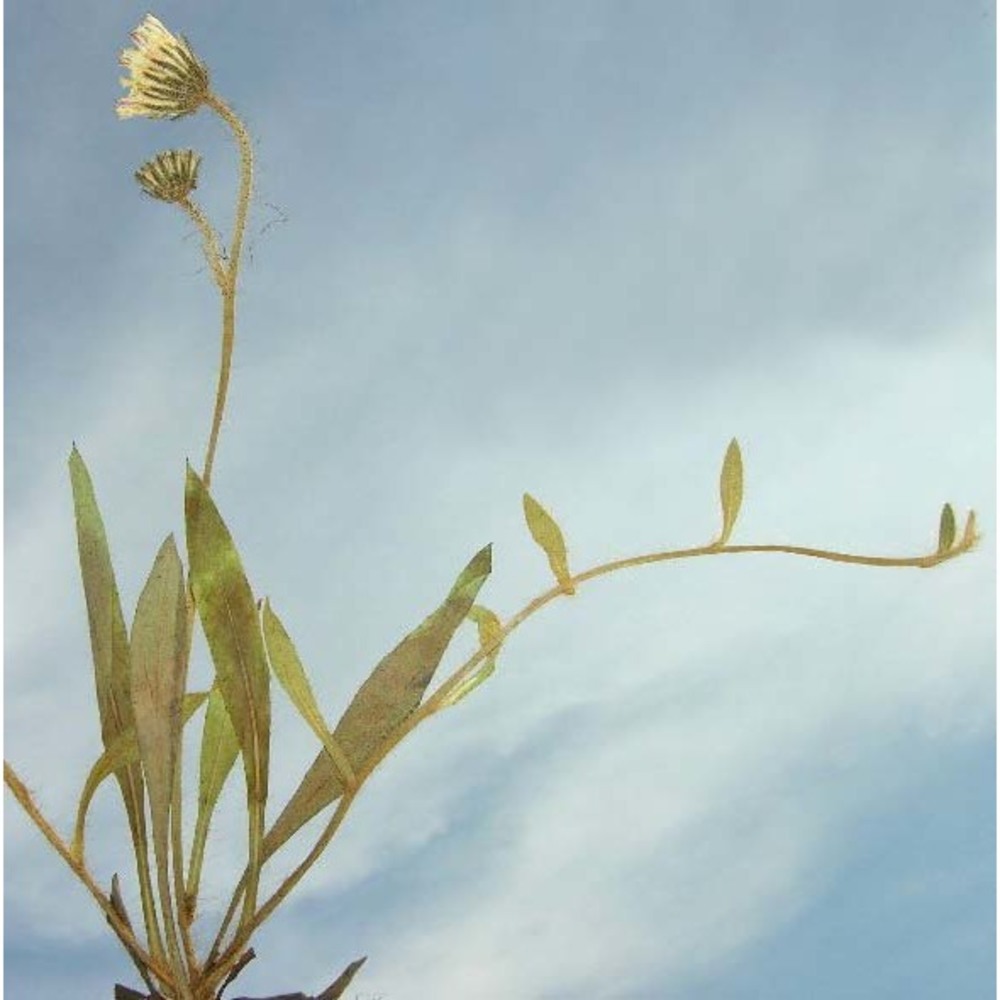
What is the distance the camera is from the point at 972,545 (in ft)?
2.28

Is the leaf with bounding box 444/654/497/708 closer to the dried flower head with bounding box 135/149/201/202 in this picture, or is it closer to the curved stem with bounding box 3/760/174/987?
the curved stem with bounding box 3/760/174/987

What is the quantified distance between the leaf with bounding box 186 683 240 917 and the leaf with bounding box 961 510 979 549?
1.32 ft

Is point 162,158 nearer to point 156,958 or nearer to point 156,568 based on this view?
point 156,568

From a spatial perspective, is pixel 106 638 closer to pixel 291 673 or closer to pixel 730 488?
pixel 291 673

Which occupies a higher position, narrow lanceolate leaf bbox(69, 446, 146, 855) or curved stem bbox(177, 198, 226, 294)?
curved stem bbox(177, 198, 226, 294)

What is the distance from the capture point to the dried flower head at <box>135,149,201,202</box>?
752 mm

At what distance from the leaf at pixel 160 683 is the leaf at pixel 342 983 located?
3.9 inches

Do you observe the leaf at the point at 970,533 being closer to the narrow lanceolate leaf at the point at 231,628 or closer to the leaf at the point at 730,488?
the leaf at the point at 730,488

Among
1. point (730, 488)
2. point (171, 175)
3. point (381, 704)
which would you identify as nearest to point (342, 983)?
point (381, 704)

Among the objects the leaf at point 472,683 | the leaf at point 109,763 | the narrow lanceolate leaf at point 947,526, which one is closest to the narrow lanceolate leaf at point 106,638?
the leaf at point 109,763

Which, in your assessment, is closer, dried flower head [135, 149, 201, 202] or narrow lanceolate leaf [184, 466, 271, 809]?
narrow lanceolate leaf [184, 466, 271, 809]

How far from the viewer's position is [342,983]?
625 millimetres

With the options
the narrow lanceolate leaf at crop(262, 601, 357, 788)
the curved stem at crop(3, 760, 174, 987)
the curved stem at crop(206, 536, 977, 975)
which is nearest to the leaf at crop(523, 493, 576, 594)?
the curved stem at crop(206, 536, 977, 975)

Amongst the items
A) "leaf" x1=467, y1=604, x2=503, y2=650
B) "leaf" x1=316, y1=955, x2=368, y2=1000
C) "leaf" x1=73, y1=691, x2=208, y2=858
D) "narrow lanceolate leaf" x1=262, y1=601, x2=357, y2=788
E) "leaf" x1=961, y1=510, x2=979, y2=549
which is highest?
"leaf" x1=961, y1=510, x2=979, y2=549
